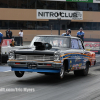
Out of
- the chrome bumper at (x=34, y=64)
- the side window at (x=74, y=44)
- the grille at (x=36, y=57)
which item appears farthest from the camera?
the side window at (x=74, y=44)

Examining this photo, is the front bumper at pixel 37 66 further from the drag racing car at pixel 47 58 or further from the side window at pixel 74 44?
the side window at pixel 74 44

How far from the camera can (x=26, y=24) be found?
159 feet

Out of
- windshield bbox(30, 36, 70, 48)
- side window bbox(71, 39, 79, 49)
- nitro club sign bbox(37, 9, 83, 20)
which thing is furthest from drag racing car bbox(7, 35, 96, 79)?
nitro club sign bbox(37, 9, 83, 20)

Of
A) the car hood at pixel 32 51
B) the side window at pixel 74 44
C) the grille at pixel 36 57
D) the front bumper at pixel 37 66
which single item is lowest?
the front bumper at pixel 37 66

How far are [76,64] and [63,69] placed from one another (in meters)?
1.00

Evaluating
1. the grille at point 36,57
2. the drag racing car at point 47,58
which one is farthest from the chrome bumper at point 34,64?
the grille at point 36,57

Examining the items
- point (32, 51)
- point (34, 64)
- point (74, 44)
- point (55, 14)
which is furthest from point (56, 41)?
point (55, 14)

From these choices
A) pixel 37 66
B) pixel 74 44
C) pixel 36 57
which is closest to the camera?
pixel 37 66

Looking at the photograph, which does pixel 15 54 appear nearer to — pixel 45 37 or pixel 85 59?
pixel 45 37

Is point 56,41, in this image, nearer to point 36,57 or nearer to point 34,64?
point 36,57

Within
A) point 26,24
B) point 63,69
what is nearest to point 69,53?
point 63,69

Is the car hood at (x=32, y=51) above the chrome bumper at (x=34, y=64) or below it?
above

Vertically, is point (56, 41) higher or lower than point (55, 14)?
lower

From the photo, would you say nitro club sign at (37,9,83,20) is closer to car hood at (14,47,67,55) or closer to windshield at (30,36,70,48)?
windshield at (30,36,70,48)
